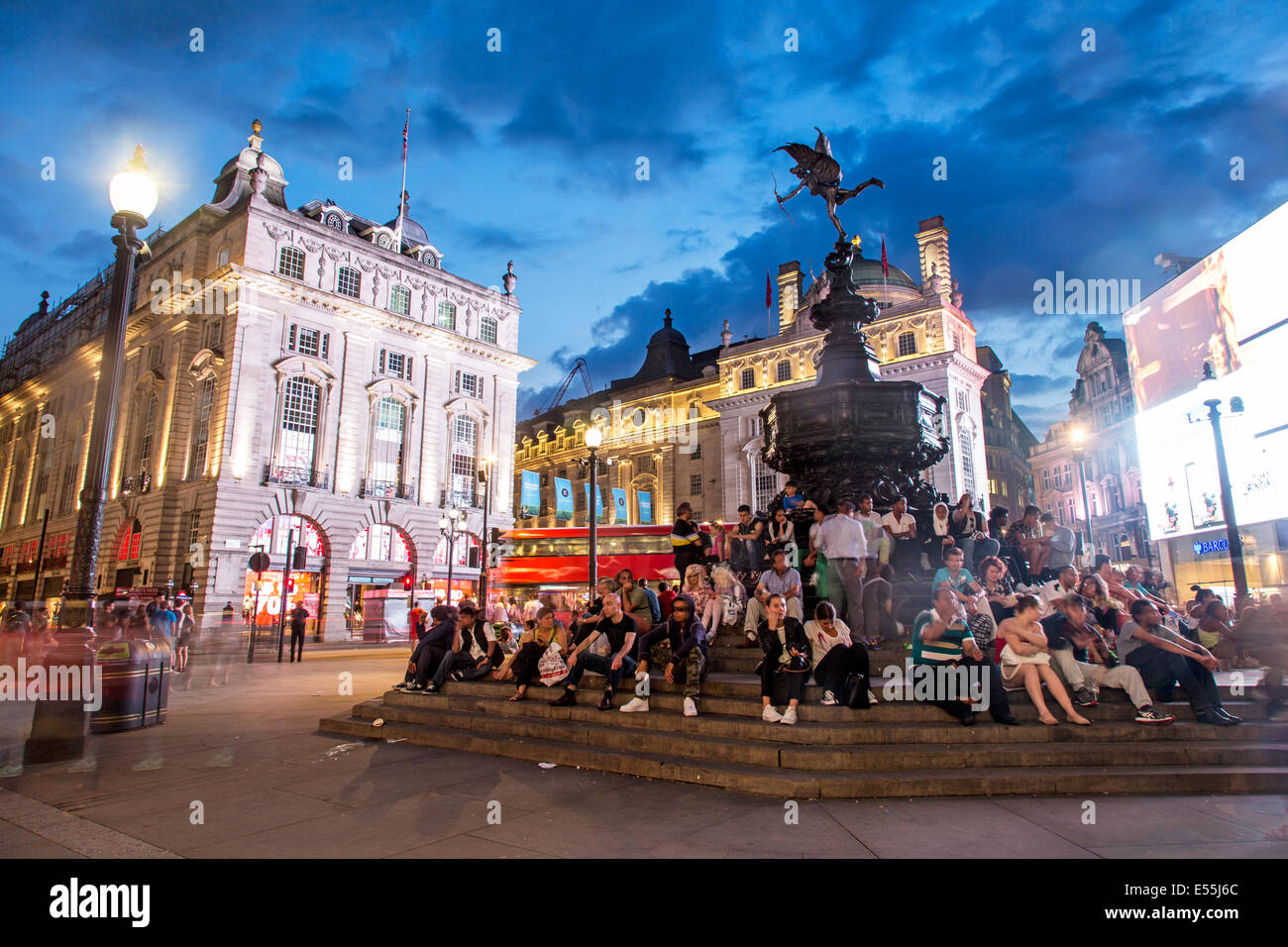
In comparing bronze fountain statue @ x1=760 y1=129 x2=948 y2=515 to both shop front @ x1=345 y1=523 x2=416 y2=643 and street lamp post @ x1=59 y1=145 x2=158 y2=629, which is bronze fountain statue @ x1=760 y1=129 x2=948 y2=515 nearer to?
street lamp post @ x1=59 y1=145 x2=158 y2=629

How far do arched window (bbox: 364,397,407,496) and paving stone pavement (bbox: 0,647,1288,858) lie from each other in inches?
1368

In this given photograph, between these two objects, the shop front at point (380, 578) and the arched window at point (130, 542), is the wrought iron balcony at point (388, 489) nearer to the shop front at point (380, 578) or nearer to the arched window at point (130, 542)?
the shop front at point (380, 578)

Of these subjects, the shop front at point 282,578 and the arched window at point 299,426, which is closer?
the shop front at point 282,578

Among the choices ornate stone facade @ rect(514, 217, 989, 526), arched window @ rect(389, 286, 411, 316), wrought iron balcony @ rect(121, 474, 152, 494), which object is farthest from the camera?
arched window @ rect(389, 286, 411, 316)

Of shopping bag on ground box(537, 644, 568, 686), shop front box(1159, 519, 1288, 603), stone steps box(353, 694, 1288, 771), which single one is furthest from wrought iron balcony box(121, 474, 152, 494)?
shop front box(1159, 519, 1288, 603)

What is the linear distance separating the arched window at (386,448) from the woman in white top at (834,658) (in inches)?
1465

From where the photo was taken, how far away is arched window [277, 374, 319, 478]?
3734 centimetres

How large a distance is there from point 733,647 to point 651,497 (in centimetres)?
4757

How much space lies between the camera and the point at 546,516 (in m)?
65.3

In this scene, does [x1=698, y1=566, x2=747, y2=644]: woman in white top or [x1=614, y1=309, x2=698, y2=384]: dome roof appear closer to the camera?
[x1=698, y1=566, x2=747, y2=644]: woman in white top

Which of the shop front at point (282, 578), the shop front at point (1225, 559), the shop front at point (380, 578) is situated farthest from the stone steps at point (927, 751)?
the shop front at point (282, 578)

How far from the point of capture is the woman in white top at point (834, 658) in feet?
22.7
